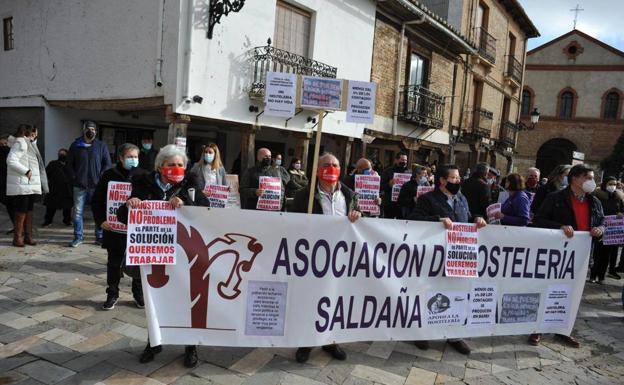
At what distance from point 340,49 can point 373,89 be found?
7115 millimetres

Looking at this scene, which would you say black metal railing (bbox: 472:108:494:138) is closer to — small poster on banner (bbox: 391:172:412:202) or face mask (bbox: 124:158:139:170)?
small poster on banner (bbox: 391:172:412:202)

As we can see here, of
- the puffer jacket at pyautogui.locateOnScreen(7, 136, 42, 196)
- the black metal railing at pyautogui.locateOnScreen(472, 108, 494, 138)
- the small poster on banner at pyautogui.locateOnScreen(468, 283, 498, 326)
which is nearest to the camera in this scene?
the small poster on banner at pyautogui.locateOnScreen(468, 283, 498, 326)

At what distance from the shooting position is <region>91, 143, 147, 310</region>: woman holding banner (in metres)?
4.23

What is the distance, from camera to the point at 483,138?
20219 millimetres

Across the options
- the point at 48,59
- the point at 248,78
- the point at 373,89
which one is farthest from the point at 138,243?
the point at 48,59

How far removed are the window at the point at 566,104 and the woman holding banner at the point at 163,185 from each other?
34.7 metres

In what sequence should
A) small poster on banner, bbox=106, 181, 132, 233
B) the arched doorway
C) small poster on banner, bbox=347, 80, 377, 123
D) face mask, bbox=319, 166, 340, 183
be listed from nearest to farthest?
face mask, bbox=319, 166, 340, 183, small poster on banner, bbox=106, 181, 132, 233, small poster on banner, bbox=347, 80, 377, 123, the arched doorway

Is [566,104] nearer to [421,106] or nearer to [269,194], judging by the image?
[421,106]

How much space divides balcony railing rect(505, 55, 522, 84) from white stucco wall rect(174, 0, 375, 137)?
43.6 feet

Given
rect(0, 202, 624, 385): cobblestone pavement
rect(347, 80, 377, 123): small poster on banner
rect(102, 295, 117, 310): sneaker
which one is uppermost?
rect(347, 80, 377, 123): small poster on banner

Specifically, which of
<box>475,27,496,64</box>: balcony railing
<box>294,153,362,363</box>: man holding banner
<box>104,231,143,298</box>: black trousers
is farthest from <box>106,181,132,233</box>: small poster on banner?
<box>475,27,496,64</box>: balcony railing

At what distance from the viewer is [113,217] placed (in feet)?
14.2

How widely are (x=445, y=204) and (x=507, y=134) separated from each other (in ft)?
71.6

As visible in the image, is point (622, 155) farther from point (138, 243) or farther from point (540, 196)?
point (138, 243)
